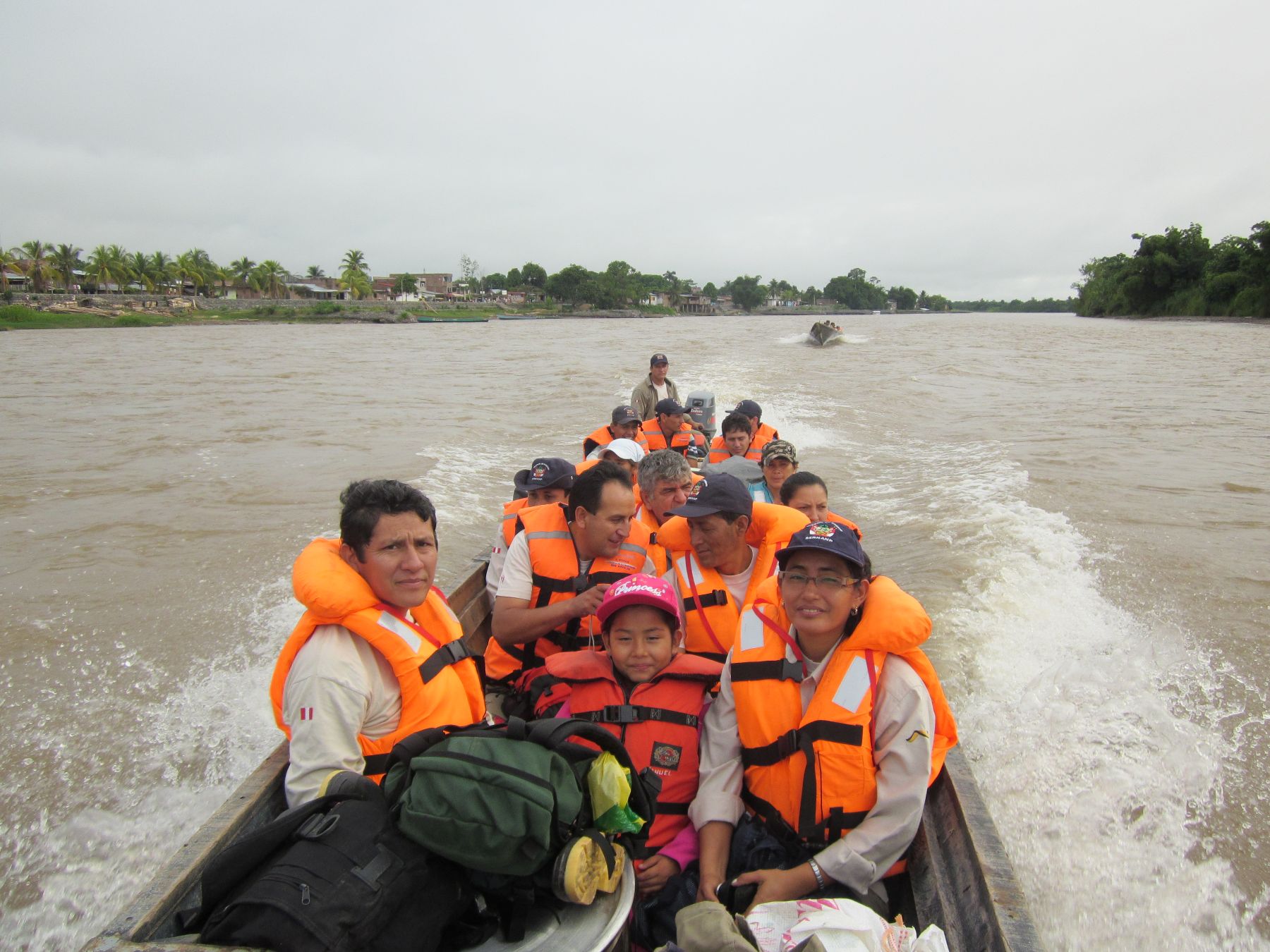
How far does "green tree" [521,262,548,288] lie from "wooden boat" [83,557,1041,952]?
323 feet

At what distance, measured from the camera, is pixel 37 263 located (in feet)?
178

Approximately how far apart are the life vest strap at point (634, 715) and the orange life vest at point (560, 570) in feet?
2.34

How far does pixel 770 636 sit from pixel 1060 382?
18.7 metres

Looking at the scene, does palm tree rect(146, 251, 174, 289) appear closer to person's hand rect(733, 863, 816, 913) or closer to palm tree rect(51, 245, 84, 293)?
palm tree rect(51, 245, 84, 293)

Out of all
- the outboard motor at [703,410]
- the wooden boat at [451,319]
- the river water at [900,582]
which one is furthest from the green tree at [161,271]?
the outboard motor at [703,410]

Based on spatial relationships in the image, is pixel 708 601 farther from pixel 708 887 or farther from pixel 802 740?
pixel 708 887

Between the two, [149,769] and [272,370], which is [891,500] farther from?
[272,370]

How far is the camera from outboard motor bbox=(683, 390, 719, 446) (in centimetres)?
884

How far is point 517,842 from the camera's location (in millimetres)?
1403

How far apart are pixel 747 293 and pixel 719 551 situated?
125 m

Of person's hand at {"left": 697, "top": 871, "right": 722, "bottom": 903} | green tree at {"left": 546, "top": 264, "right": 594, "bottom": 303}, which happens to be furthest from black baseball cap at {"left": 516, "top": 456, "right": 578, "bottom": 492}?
green tree at {"left": 546, "top": 264, "right": 594, "bottom": 303}

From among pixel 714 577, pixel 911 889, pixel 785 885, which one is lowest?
pixel 911 889

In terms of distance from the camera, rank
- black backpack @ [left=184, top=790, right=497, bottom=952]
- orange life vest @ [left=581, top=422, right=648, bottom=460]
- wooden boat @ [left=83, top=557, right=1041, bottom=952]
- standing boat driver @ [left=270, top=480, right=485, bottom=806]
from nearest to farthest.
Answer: black backpack @ [left=184, top=790, right=497, bottom=952] → wooden boat @ [left=83, top=557, right=1041, bottom=952] → standing boat driver @ [left=270, top=480, right=485, bottom=806] → orange life vest @ [left=581, top=422, right=648, bottom=460]

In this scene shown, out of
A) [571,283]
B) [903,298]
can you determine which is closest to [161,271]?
[571,283]
